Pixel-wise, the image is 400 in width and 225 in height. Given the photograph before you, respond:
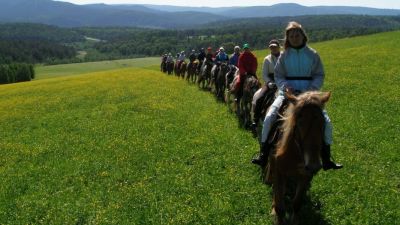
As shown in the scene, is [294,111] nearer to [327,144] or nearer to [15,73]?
[327,144]

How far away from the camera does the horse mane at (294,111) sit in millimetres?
6644

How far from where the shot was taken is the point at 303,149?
22.1 feet

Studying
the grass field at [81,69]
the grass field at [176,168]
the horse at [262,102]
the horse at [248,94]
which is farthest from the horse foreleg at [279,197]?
the grass field at [81,69]

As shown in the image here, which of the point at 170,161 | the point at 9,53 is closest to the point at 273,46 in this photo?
the point at 170,161

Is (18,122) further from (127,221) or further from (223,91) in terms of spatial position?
(127,221)

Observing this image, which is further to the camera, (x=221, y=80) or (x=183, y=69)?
(x=183, y=69)

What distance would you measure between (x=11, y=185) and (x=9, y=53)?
7006 inches

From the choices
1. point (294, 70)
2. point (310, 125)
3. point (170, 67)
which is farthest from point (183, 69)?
point (310, 125)

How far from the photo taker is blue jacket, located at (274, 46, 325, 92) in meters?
8.70

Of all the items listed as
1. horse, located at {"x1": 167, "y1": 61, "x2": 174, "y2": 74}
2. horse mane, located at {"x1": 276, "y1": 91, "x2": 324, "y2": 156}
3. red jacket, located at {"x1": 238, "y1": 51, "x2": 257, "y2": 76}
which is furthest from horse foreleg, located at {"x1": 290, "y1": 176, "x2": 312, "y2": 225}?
horse, located at {"x1": 167, "y1": 61, "x2": 174, "y2": 74}

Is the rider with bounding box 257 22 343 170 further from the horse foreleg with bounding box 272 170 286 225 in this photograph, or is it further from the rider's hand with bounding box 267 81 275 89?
the rider's hand with bounding box 267 81 275 89

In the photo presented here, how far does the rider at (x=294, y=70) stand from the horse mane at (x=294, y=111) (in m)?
1.05

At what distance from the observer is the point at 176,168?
12781 millimetres

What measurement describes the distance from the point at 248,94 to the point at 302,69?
821cm
